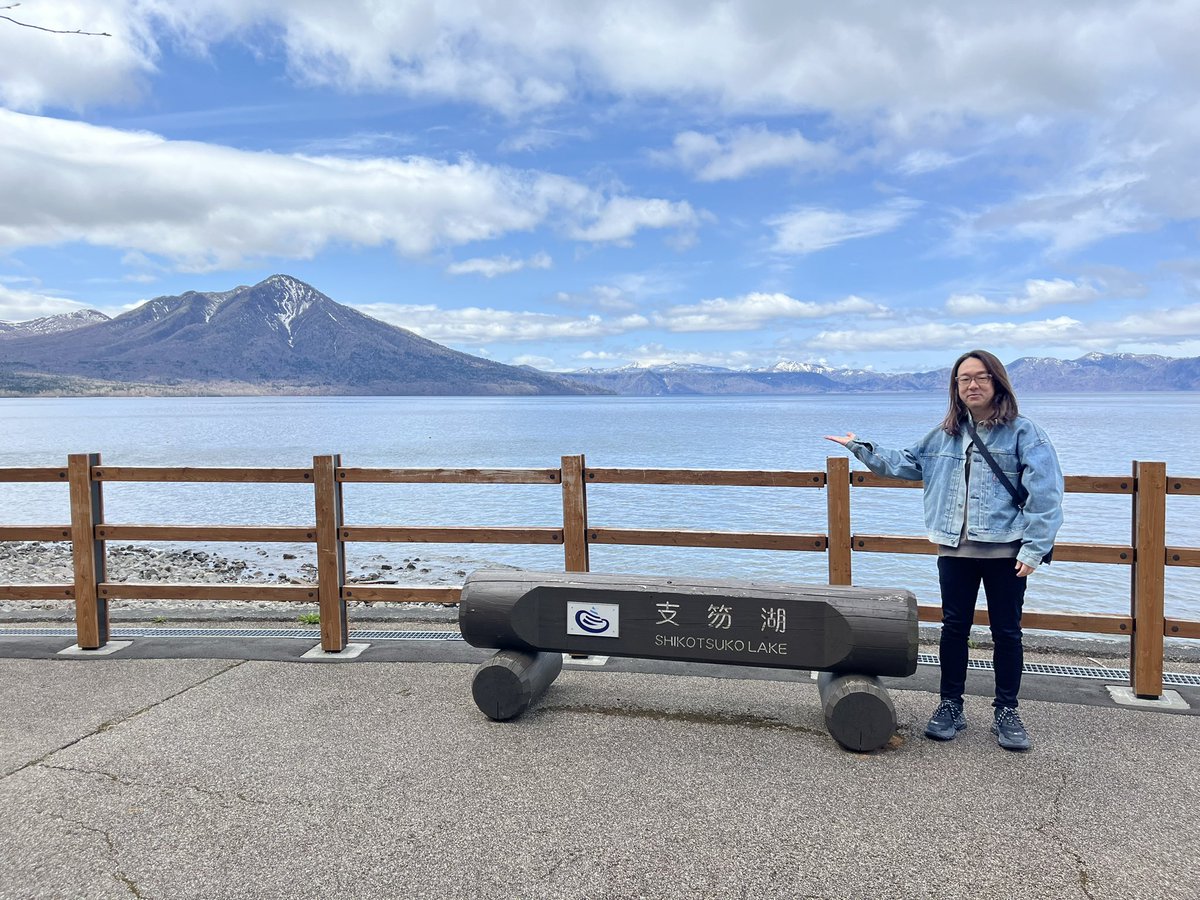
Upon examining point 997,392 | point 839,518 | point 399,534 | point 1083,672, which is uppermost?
point 997,392

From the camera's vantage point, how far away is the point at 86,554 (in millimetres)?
6383

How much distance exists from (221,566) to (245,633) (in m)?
11.5

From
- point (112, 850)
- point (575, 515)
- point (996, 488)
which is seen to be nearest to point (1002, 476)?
point (996, 488)

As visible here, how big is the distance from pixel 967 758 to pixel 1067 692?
4.87ft

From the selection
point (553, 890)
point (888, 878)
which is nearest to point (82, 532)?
point (553, 890)

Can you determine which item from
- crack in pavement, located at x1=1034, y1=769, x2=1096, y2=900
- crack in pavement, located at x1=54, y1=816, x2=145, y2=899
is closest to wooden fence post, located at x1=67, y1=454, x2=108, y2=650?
crack in pavement, located at x1=54, y1=816, x2=145, y2=899

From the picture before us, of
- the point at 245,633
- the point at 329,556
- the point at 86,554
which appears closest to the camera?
the point at 329,556

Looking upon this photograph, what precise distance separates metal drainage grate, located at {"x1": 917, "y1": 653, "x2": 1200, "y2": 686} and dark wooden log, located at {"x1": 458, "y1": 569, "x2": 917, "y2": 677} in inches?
52.5

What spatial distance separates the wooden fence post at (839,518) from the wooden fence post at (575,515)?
172cm

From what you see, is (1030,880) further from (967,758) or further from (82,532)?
(82,532)

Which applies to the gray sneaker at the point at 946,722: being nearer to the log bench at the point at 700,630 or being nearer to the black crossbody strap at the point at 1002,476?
the log bench at the point at 700,630

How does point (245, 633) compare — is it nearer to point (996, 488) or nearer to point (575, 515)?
point (575, 515)

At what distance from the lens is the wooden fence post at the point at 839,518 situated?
562cm

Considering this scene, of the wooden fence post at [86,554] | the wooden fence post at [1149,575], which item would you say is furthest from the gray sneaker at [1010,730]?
the wooden fence post at [86,554]
